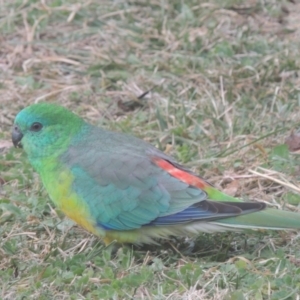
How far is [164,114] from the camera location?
6.23m

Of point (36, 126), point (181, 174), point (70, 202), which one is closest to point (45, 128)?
point (36, 126)

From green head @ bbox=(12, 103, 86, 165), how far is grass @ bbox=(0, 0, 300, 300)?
17.2 inches

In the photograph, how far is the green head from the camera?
484cm

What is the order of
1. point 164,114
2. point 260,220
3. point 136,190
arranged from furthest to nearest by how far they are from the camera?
point 164,114
point 136,190
point 260,220

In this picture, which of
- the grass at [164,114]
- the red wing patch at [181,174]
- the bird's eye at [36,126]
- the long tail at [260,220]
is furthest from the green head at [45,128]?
the long tail at [260,220]

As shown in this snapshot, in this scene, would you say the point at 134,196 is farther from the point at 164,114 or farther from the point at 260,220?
the point at 164,114

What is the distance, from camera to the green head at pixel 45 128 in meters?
4.84

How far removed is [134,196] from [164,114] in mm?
1795

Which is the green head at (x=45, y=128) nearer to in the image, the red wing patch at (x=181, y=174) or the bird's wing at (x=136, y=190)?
the bird's wing at (x=136, y=190)

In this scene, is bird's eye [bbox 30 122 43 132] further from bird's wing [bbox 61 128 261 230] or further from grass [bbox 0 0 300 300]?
grass [bbox 0 0 300 300]

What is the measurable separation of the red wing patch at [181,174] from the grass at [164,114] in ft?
1.11

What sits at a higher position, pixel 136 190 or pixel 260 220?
pixel 136 190

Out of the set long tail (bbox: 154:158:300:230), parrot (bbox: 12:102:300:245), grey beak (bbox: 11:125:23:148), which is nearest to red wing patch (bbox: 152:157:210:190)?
parrot (bbox: 12:102:300:245)

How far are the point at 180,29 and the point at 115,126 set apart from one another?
62.4 inches
